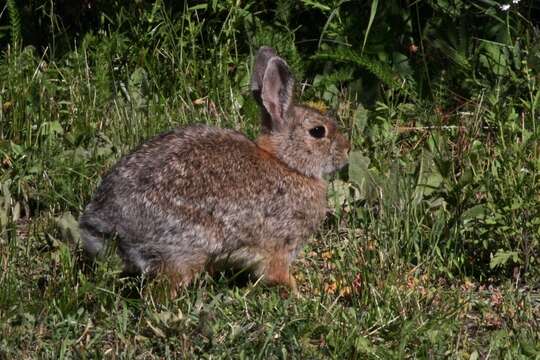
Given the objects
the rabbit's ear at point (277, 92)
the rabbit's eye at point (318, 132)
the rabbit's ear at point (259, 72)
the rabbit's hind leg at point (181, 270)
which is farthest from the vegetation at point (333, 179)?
the rabbit's ear at point (259, 72)

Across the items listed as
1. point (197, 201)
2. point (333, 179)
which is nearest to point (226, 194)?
point (197, 201)

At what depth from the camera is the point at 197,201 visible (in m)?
5.08

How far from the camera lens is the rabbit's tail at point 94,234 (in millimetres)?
5027

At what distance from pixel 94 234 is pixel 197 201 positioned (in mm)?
439

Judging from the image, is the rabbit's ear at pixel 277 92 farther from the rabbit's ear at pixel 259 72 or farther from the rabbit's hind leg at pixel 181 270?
the rabbit's hind leg at pixel 181 270

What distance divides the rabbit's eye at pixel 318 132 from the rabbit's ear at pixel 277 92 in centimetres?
16

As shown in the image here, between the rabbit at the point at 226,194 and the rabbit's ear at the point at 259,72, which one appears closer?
the rabbit at the point at 226,194

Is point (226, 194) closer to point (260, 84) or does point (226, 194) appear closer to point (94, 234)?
point (94, 234)

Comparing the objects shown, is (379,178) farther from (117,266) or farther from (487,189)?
(117,266)

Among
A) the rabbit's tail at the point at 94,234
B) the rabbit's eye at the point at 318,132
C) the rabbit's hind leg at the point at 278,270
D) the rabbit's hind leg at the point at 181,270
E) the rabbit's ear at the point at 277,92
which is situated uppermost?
the rabbit's ear at the point at 277,92

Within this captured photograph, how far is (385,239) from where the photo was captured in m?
5.41

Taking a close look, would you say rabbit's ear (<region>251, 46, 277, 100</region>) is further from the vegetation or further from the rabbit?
the vegetation

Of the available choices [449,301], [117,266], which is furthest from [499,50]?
[117,266]

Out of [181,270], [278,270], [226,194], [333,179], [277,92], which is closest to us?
[181,270]
